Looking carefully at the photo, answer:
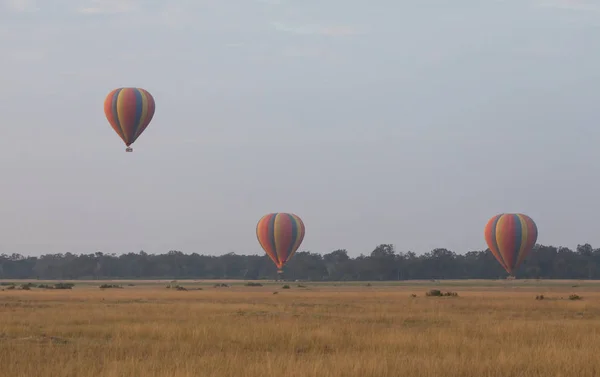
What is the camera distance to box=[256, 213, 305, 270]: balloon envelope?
10106cm

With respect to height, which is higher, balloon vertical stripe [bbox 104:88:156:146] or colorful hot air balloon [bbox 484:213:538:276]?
balloon vertical stripe [bbox 104:88:156:146]

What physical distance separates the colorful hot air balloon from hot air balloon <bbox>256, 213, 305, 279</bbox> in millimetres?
21583

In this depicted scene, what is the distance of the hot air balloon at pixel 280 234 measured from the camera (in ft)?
332

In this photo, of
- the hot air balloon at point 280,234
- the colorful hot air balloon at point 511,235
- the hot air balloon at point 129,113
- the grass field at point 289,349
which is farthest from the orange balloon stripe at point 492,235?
the grass field at point 289,349

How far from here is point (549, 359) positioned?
17.8 m

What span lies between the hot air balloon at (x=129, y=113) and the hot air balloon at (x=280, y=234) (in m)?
30.6

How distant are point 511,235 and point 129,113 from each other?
4299 cm

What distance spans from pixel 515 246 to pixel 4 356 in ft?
265

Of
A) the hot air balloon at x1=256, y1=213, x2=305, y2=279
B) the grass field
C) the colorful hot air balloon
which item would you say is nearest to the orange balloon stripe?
the colorful hot air balloon

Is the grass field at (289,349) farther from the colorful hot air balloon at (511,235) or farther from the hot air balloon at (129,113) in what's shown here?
the colorful hot air balloon at (511,235)

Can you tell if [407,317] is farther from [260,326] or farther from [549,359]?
[549,359]

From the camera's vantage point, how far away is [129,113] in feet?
239

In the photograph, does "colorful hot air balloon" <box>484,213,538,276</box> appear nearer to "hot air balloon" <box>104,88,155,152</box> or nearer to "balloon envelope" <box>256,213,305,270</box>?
"balloon envelope" <box>256,213,305,270</box>

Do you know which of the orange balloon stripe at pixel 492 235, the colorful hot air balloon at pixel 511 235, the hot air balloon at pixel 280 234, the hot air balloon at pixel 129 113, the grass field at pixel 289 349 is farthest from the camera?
the hot air balloon at pixel 280 234
